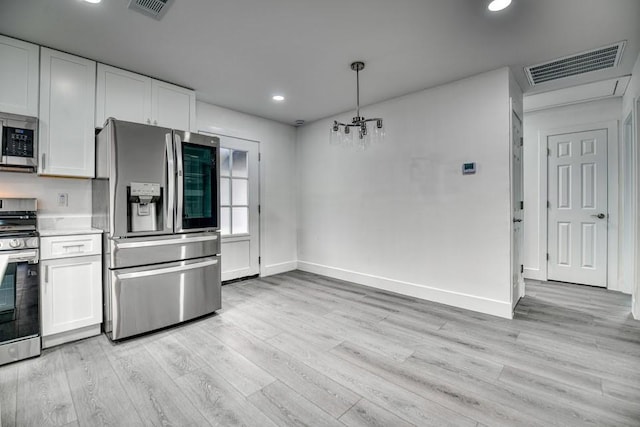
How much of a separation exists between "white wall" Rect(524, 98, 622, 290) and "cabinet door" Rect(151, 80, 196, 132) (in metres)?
4.94

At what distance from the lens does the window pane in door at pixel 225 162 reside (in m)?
4.30

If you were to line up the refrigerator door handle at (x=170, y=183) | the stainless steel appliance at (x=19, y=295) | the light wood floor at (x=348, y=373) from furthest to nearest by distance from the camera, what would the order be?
the refrigerator door handle at (x=170, y=183), the stainless steel appliance at (x=19, y=295), the light wood floor at (x=348, y=373)

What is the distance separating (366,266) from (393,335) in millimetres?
1667

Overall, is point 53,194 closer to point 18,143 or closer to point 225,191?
point 18,143

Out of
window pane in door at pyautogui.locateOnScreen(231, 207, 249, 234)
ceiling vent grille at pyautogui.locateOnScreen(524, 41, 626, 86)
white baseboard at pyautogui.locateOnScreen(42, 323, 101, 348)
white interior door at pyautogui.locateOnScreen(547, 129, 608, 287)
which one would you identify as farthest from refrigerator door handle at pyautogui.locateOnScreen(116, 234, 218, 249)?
white interior door at pyautogui.locateOnScreen(547, 129, 608, 287)

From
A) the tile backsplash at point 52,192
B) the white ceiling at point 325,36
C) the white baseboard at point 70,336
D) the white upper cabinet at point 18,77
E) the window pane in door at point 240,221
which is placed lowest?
the white baseboard at point 70,336

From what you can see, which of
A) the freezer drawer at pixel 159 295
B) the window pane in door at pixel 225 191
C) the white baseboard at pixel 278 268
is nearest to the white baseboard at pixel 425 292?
the white baseboard at pixel 278 268

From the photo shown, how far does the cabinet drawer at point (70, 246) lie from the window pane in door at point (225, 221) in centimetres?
174

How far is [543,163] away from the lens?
4.47 m

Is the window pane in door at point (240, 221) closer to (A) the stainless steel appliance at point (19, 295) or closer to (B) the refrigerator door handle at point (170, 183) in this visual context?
(B) the refrigerator door handle at point (170, 183)

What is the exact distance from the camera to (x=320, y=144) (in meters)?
4.91

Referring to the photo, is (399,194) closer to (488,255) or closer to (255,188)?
(488,255)

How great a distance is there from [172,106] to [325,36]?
6.55 feet

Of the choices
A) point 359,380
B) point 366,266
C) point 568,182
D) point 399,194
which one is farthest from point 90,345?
point 568,182
